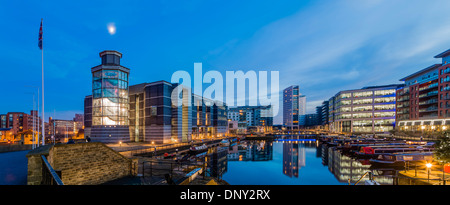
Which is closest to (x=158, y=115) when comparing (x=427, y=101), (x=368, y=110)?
(x=427, y=101)

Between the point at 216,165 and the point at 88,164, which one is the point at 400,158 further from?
the point at 88,164

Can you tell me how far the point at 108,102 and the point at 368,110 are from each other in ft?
378

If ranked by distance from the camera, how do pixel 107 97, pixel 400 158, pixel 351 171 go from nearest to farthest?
pixel 400 158, pixel 351 171, pixel 107 97

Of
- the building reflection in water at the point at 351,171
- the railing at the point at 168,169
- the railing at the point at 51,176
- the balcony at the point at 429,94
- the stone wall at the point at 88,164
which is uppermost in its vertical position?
the balcony at the point at 429,94

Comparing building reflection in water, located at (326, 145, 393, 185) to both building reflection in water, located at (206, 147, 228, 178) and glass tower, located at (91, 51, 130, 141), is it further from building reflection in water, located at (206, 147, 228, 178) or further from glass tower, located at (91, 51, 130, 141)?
glass tower, located at (91, 51, 130, 141)

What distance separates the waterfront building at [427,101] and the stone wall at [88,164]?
83337 mm

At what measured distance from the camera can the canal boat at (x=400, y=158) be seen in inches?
1228

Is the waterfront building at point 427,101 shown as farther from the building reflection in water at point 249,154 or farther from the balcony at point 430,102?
the building reflection in water at point 249,154

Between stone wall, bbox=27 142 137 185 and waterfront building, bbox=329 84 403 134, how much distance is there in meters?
111

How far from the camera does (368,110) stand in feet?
306

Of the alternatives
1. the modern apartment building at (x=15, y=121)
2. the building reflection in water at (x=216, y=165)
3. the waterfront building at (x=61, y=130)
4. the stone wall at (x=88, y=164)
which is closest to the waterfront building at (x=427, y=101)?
the building reflection in water at (x=216, y=165)
